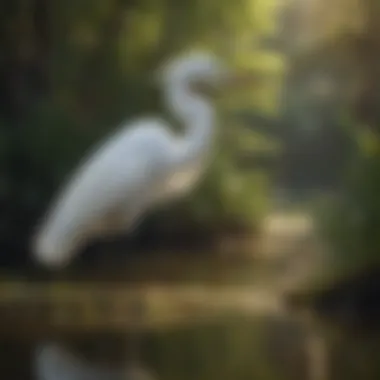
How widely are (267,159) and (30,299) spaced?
391 millimetres

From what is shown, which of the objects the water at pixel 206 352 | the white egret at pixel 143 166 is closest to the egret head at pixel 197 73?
the white egret at pixel 143 166

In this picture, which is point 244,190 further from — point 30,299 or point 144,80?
point 30,299

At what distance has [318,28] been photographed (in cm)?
146

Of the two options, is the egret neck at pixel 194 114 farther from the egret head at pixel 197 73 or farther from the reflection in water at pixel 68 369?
the reflection in water at pixel 68 369

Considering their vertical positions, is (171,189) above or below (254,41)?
below

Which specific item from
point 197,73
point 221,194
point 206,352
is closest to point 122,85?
point 197,73

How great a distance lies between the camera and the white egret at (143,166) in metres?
1.44

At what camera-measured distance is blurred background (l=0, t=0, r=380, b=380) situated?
144 cm

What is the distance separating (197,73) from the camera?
4.75 feet

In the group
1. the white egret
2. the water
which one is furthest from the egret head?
the water

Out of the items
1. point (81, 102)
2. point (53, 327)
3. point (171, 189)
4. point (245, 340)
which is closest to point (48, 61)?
point (81, 102)

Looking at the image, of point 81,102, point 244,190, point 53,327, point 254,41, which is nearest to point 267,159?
point 244,190

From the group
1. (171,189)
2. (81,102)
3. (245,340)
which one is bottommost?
(245,340)

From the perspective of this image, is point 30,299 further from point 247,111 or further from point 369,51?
point 369,51
